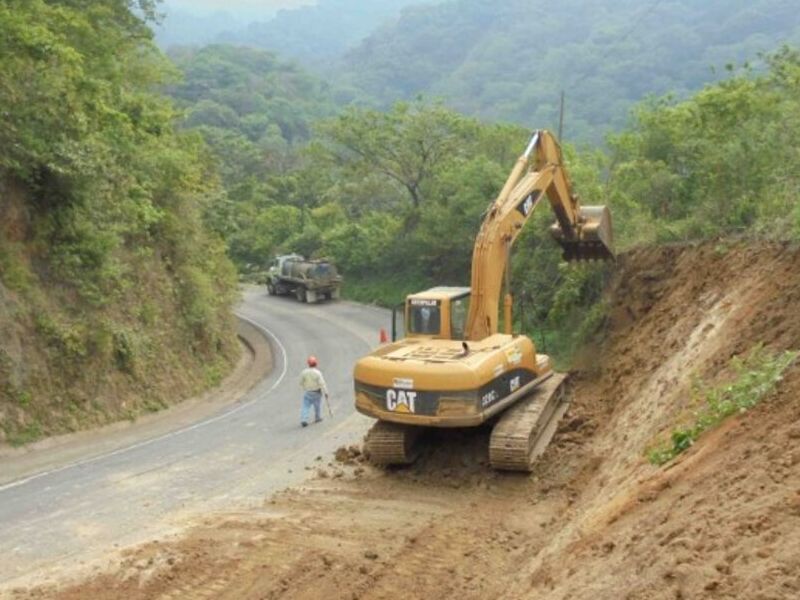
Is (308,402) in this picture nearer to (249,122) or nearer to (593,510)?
(593,510)

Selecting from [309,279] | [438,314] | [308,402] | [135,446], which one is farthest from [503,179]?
[135,446]

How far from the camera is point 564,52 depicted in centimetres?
13150

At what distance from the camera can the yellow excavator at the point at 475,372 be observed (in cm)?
1284

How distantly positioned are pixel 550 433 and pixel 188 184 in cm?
1656

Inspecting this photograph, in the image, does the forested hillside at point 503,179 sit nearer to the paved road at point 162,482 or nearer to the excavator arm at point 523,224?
the excavator arm at point 523,224

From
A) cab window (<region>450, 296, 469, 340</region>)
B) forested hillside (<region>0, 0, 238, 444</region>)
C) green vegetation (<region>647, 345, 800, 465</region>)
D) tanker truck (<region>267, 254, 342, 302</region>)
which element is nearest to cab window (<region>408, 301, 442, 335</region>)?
cab window (<region>450, 296, 469, 340</region>)

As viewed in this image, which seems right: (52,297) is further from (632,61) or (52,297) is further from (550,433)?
(632,61)

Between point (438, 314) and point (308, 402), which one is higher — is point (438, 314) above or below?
above

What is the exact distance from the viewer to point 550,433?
47.7ft

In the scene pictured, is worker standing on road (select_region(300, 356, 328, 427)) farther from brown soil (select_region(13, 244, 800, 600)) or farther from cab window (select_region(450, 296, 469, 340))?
cab window (select_region(450, 296, 469, 340))

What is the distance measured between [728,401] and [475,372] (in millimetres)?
4270

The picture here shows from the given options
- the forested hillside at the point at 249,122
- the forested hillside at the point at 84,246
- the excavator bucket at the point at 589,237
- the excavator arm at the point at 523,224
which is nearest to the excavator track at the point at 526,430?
the excavator arm at the point at 523,224

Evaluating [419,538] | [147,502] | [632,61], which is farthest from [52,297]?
[632,61]

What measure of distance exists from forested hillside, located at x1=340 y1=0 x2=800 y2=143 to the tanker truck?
3966 centimetres
